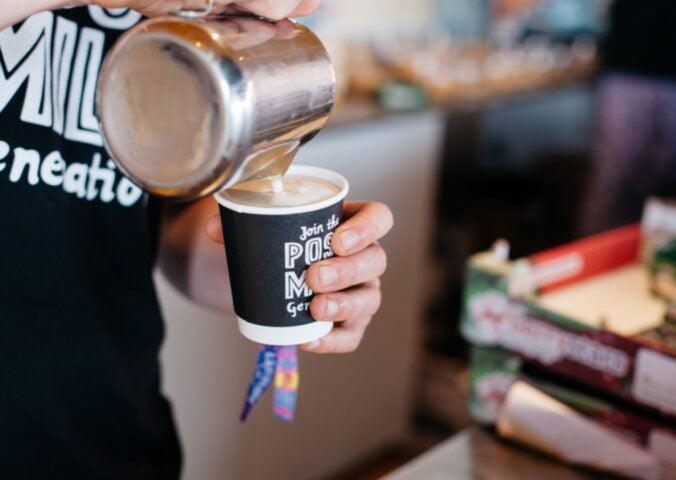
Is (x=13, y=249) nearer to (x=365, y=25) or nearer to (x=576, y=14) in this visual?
(x=365, y=25)

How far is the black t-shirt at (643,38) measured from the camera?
109 inches

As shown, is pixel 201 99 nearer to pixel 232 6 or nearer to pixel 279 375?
pixel 232 6

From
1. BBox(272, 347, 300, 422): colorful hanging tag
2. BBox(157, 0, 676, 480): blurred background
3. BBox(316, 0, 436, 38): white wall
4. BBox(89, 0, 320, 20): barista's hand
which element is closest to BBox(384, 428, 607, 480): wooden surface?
BBox(272, 347, 300, 422): colorful hanging tag

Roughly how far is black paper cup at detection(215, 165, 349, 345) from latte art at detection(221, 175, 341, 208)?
1 centimetres

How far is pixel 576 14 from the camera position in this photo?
3.88 meters

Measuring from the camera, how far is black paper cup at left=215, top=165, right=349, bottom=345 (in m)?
0.72

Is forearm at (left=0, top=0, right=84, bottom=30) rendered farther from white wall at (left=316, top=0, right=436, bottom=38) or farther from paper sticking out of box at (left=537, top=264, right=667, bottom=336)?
white wall at (left=316, top=0, right=436, bottom=38)

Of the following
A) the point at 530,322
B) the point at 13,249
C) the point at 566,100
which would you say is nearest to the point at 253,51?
the point at 13,249

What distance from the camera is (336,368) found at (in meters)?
2.43

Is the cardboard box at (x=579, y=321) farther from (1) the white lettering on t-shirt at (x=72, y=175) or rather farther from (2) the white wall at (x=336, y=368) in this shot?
(2) the white wall at (x=336, y=368)

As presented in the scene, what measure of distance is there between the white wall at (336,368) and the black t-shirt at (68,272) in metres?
0.91

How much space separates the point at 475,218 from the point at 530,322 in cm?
195

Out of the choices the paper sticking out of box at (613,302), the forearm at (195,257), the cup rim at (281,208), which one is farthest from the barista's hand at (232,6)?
the paper sticking out of box at (613,302)

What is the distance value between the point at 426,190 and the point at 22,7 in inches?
80.5
